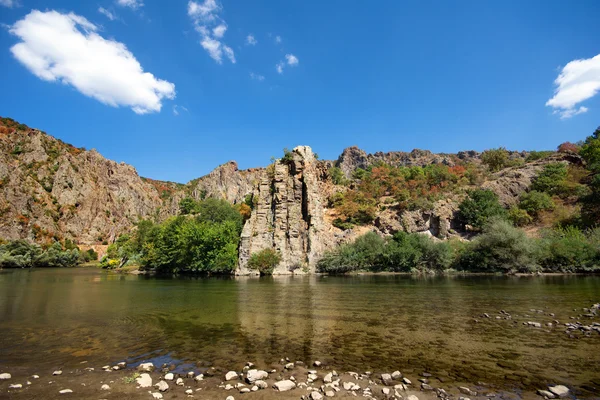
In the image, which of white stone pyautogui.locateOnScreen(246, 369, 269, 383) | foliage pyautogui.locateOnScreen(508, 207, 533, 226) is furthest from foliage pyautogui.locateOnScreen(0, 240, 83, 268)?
foliage pyautogui.locateOnScreen(508, 207, 533, 226)

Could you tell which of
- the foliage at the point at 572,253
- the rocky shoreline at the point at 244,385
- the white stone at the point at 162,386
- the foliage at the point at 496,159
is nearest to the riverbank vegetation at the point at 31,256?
the rocky shoreline at the point at 244,385

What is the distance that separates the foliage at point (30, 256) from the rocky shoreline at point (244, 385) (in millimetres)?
96563

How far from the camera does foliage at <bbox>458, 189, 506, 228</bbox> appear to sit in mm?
62162

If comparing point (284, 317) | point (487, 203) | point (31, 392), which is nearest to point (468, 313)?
point (284, 317)

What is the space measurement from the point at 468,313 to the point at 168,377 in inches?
606

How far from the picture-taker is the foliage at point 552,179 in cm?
6756

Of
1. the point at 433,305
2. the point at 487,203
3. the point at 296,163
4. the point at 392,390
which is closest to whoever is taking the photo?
the point at 392,390

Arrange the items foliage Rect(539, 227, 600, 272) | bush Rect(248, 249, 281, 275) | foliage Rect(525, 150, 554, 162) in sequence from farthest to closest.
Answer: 1. foliage Rect(525, 150, 554, 162)
2. bush Rect(248, 249, 281, 275)
3. foliage Rect(539, 227, 600, 272)

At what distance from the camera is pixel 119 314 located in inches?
741

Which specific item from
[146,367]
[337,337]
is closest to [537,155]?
[337,337]

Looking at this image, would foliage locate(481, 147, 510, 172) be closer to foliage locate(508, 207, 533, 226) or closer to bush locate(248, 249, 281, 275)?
foliage locate(508, 207, 533, 226)

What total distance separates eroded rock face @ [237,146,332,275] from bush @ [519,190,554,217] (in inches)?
1571

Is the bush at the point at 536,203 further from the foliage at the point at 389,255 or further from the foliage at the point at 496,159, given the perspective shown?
the foliage at the point at 496,159

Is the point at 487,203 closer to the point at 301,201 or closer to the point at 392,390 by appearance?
the point at 301,201
